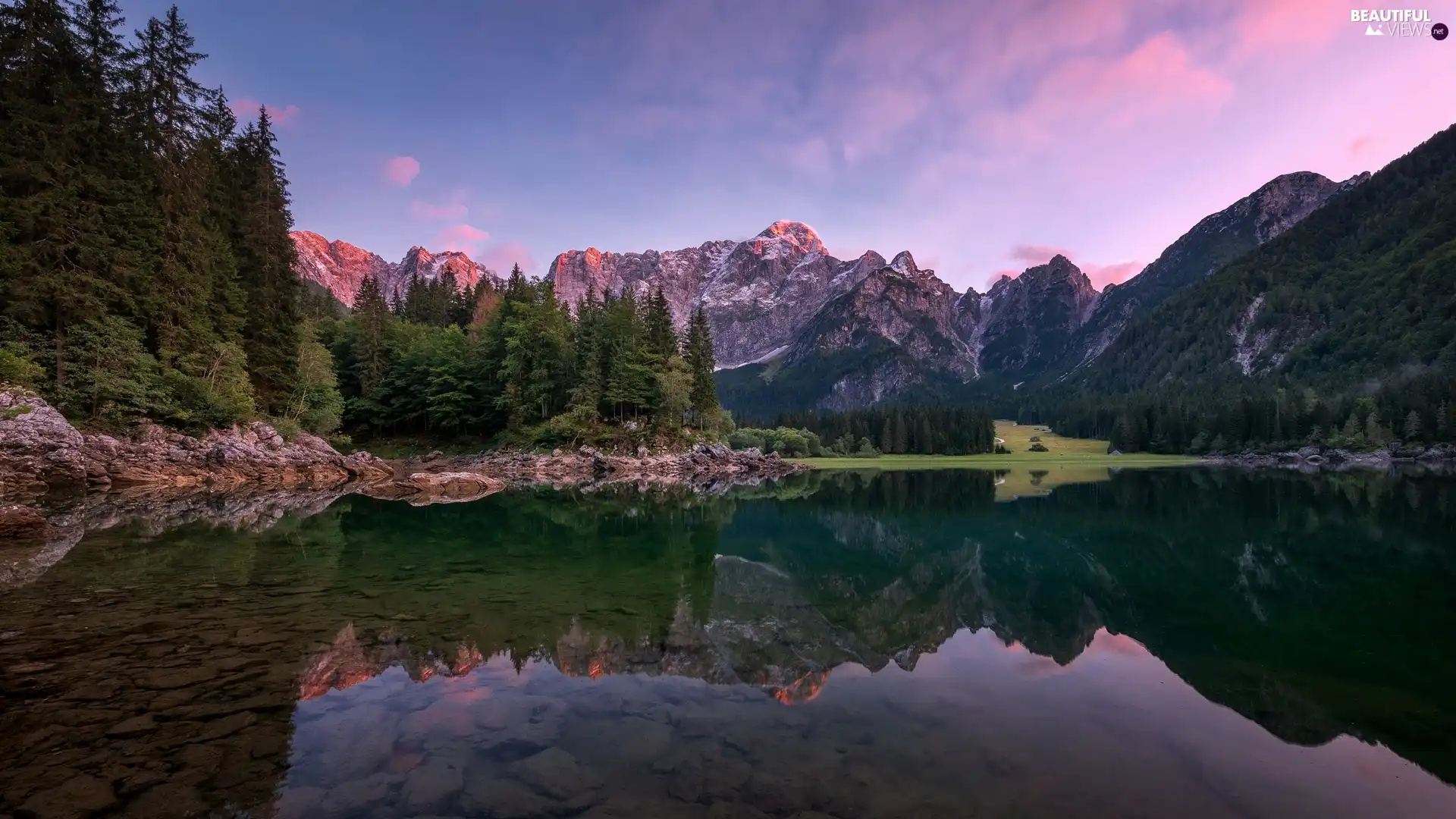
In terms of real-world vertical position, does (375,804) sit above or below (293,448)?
below

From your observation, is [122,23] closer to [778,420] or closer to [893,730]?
[893,730]

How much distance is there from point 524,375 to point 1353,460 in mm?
139581

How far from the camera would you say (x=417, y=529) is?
27.4 metres

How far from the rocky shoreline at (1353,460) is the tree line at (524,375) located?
95634 mm

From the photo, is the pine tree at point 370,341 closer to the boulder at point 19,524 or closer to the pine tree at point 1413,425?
the boulder at point 19,524

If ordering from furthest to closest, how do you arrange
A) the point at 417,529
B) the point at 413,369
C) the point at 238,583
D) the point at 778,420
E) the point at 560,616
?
the point at 778,420 < the point at 413,369 < the point at 417,529 < the point at 238,583 < the point at 560,616

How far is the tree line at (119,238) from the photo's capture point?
120 ft

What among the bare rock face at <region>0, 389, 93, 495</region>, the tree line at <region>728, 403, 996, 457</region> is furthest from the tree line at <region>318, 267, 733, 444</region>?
the tree line at <region>728, 403, 996, 457</region>

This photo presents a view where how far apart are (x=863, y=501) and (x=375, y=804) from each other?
47685mm

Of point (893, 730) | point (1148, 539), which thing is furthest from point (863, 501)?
point (893, 730)

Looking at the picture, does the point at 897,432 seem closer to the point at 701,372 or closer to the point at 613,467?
the point at 701,372

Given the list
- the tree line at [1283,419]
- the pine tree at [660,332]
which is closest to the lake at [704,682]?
the pine tree at [660,332]

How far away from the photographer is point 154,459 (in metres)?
40.0

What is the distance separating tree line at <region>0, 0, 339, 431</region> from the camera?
36469 millimetres
